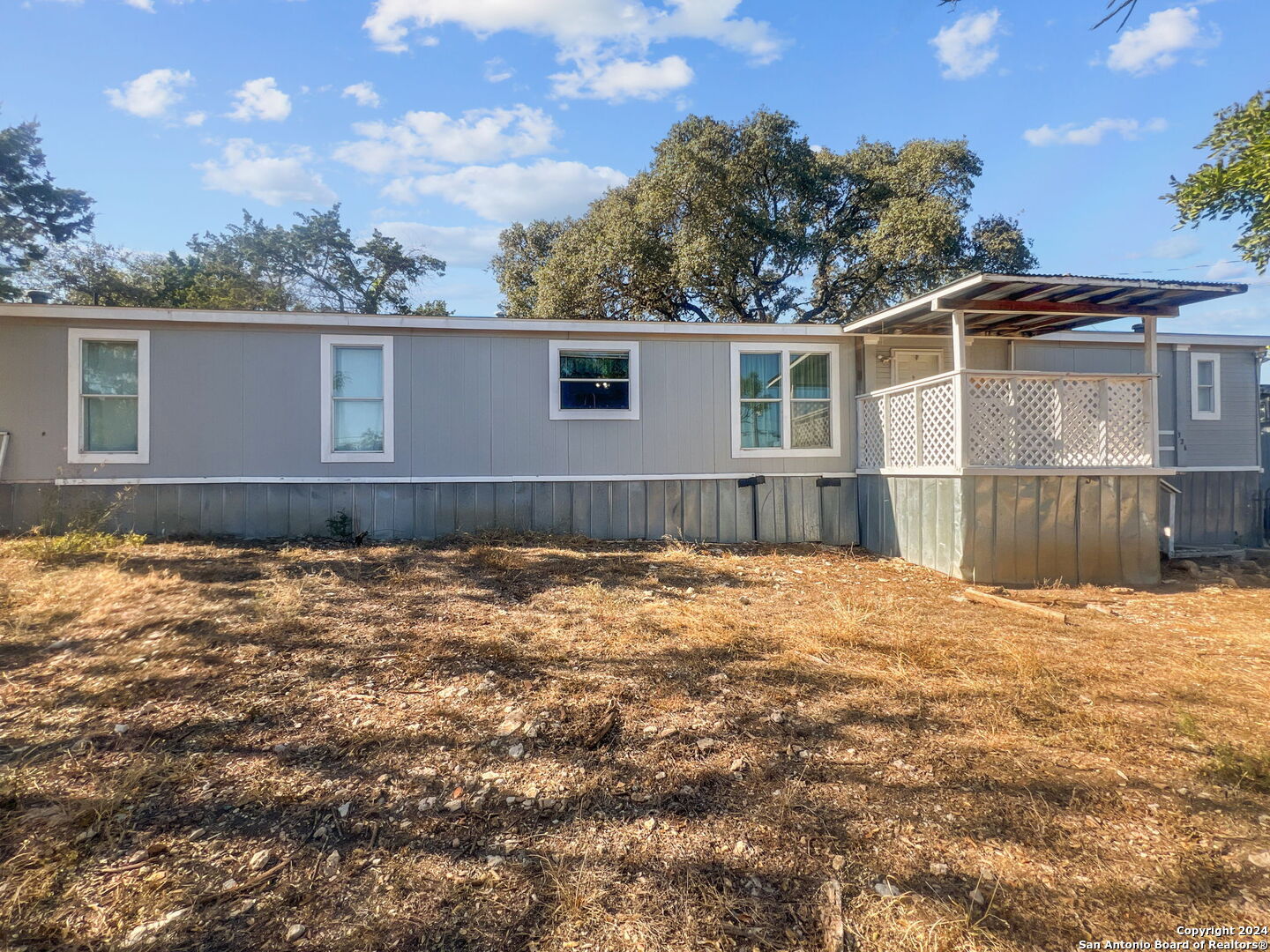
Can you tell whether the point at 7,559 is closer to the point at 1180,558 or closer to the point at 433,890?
the point at 433,890

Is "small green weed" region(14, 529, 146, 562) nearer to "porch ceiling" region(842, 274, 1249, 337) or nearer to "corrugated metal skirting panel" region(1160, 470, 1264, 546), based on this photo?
"porch ceiling" region(842, 274, 1249, 337)

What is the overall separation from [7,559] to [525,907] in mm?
6343

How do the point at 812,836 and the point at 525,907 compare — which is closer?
the point at 525,907

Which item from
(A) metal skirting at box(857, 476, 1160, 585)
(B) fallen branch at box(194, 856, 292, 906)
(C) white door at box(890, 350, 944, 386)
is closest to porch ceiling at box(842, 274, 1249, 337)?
(C) white door at box(890, 350, 944, 386)

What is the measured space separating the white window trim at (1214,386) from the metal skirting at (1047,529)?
4.21 metres

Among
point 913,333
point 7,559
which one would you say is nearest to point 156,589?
point 7,559

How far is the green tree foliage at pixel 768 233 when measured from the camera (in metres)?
15.2

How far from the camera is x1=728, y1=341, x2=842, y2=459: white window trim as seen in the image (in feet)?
27.5

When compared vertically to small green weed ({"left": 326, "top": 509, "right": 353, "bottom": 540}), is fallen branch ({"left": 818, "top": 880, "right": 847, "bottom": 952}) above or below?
below

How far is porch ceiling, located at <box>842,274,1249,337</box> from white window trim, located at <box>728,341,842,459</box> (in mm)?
675

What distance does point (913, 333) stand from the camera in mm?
8617

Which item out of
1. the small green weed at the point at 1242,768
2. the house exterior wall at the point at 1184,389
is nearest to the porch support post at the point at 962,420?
the house exterior wall at the point at 1184,389

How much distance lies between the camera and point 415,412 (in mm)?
7805

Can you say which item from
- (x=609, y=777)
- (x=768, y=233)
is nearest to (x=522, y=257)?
(x=768, y=233)
